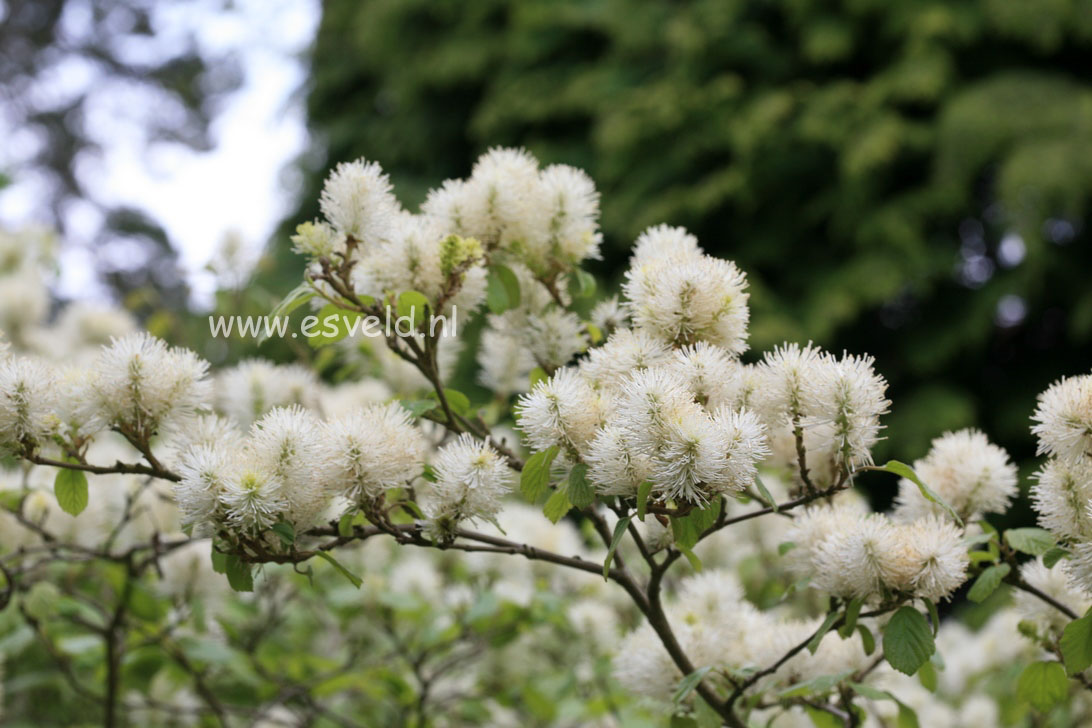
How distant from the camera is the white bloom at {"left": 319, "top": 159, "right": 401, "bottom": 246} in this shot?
1.24 meters

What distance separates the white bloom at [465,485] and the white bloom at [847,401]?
1.22ft

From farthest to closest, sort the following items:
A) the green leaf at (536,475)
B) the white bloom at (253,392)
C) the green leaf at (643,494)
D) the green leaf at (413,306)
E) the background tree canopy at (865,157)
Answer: the background tree canopy at (865,157)
the white bloom at (253,392)
the green leaf at (413,306)
the green leaf at (536,475)
the green leaf at (643,494)

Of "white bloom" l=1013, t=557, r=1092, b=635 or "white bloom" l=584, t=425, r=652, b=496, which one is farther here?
"white bloom" l=1013, t=557, r=1092, b=635

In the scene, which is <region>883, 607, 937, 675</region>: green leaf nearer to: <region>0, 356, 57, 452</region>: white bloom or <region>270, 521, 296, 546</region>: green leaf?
<region>270, 521, 296, 546</region>: green leaf

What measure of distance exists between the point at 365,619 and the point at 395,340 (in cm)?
154

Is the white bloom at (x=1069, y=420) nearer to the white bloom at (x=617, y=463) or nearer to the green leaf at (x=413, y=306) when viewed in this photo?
the white bloom at (x=617, y=463)

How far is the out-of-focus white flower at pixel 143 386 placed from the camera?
115 cm

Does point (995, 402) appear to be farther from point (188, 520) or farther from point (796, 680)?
point (188, 520)

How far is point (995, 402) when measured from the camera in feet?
18.6

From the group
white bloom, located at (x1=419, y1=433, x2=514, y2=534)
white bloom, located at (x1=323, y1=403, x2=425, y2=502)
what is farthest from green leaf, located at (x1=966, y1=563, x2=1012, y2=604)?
white bloom, located at (x1=323, y1=403, x2=425, y2=502)

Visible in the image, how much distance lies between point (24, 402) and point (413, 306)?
1.62ft

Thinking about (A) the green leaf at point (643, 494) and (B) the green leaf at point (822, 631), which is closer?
(A) the green leaf at point (643, 494)

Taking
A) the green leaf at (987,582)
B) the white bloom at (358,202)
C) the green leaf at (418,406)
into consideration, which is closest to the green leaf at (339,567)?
the green leaf at (418,406)

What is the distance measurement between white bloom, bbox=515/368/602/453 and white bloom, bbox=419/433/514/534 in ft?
0.22
